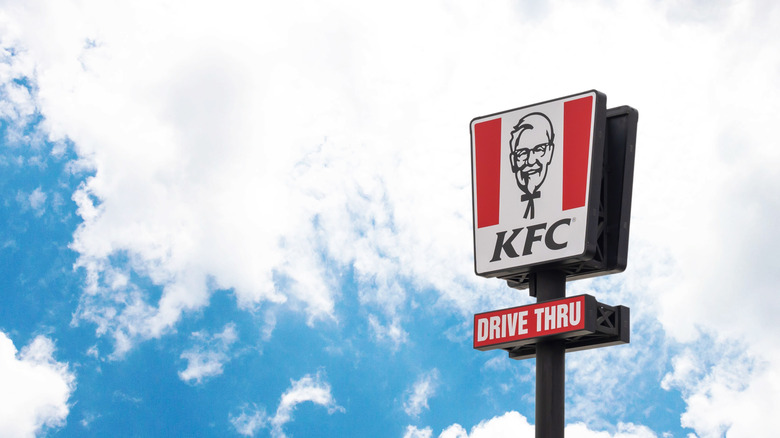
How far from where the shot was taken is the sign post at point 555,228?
17656 mm

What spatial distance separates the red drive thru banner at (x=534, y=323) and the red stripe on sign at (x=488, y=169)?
1.81 meters

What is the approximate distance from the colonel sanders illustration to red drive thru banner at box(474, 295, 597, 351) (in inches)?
69.2

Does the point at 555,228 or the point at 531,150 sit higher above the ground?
the point at 531,150

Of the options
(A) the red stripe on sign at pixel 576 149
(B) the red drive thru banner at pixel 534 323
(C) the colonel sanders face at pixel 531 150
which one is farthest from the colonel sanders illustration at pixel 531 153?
(B) the red drive thru banner at pixel 534 323

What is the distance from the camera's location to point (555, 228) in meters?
18.0

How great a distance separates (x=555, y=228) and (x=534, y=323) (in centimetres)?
172

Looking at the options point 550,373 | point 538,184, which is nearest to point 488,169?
point 538,184

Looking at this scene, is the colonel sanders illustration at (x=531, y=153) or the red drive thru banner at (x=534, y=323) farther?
the colonel sanders illustration at (x=531, y=153)

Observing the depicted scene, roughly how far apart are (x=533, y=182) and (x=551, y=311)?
2.44 meters

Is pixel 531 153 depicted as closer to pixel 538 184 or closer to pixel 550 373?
pixel 538 184

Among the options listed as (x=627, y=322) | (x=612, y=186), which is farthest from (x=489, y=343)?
(x=612, y=186)

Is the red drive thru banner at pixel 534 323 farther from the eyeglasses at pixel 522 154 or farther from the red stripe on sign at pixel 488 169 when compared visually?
the eyeglasses at pixel 522 154

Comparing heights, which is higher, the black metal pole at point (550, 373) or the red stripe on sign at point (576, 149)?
A: the red stripe on sign at point (576, 149)

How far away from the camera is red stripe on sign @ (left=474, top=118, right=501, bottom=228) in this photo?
19.0 m
